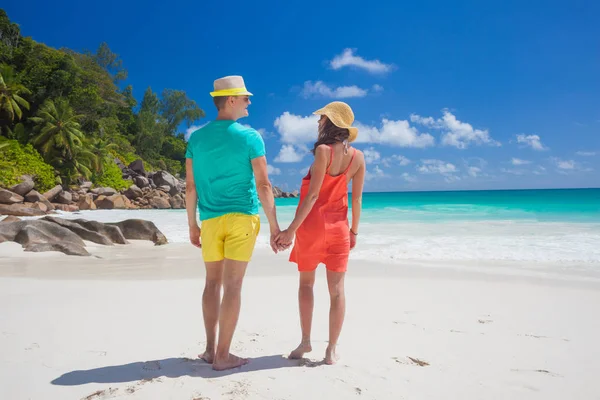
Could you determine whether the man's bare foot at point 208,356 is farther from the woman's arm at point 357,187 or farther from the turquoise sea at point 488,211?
the turquoise sea at point 488,211

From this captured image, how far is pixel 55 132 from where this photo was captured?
31406mm

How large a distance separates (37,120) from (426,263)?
1256 inches

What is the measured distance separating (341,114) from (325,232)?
33.5 inches

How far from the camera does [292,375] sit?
2.92m

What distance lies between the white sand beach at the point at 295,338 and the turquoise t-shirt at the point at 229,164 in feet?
3.65

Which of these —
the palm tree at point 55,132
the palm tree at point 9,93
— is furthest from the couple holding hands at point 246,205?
the palm tree at point 55,132

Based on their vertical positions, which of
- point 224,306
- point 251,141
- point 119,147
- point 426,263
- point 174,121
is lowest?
point 426,263

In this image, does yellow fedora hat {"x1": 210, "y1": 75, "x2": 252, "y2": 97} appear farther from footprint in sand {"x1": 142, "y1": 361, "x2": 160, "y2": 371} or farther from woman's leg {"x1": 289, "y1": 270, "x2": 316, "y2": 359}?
footprint in sand {"x1": 142, "y1": 361, "x2": 160, "y2": 371}

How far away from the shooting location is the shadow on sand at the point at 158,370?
2.82 m

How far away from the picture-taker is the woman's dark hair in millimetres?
3154

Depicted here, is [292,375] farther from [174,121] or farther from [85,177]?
[174,121]

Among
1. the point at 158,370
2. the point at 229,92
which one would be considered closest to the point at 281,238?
the point at 229,92

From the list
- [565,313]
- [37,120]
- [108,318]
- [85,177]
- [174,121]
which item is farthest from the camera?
[174,121]

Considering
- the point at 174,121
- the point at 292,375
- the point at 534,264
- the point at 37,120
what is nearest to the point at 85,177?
Result: the point at 37,120
